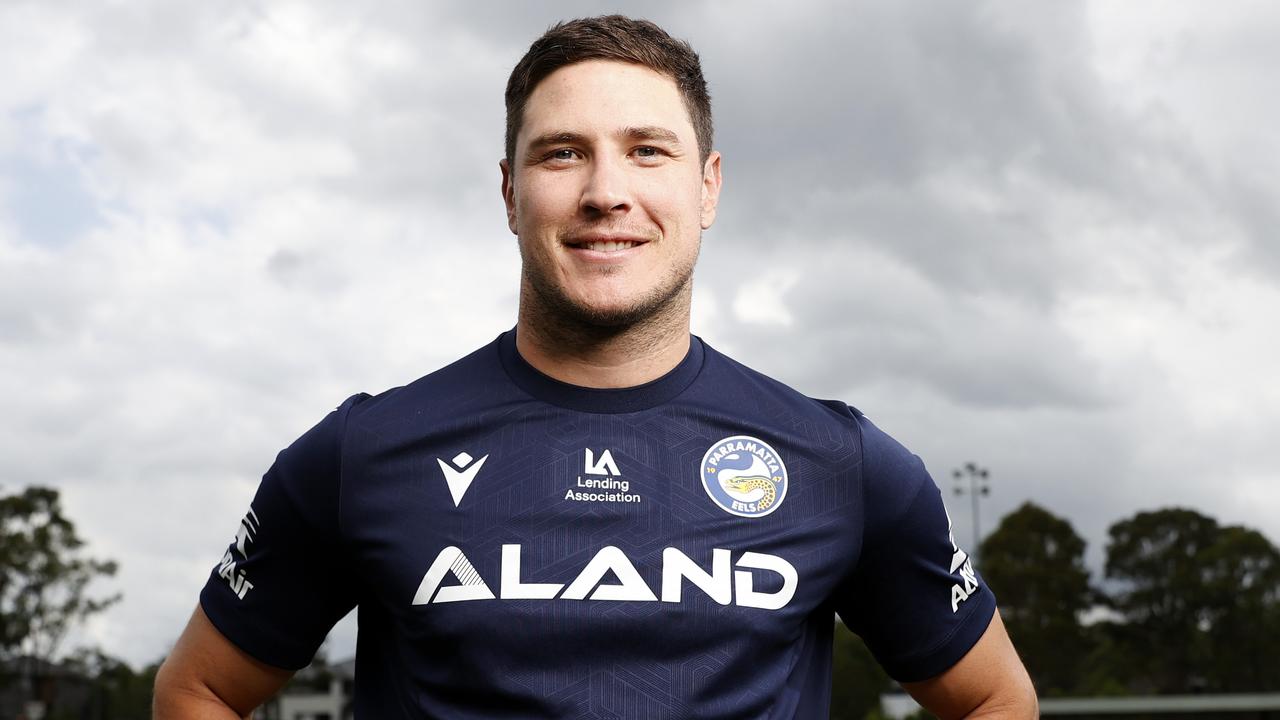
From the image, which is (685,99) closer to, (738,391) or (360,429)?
(738,391)

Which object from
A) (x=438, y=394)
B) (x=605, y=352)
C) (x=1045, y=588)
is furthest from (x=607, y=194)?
(x=1045, y=588)

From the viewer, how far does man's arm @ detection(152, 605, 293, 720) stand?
365 centimetres

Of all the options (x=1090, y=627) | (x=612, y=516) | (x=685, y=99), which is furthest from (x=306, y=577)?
(x=1090, y=627)

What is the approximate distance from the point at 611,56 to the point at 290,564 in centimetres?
153

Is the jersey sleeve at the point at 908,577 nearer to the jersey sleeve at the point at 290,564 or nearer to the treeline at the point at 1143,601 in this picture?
the jersey sleeve at the point at 290,564

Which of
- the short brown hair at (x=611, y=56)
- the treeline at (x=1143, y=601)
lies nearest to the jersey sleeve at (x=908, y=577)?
the short brown hair at (x=611, y=56)

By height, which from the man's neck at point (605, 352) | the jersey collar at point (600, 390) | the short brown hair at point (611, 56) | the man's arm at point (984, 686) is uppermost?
the short brown hair at point (611, 56)

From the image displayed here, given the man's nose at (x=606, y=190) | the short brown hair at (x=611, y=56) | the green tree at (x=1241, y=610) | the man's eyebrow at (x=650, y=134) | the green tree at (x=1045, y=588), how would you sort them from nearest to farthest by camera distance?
1. the man's nose at (x=606, y=190)
2. the man's eyebrow at (x=650, y=134)
3. the short brown hair at (x=611, y=56)
4. the green tree at (x=1241, y=610)
5. the green tree at (x=1045, y=588)

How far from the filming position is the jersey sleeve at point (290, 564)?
135 inches

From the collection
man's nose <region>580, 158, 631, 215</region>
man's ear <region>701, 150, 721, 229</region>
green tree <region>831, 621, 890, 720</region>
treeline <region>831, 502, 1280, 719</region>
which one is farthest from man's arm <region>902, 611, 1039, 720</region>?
green tree <region>831, 621, 890, 720</region>

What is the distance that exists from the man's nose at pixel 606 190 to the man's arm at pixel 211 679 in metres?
1.49

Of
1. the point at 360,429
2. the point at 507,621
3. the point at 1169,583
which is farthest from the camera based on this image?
the point at 1169,583

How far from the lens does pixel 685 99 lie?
357cm

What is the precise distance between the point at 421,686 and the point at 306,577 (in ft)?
1.67
